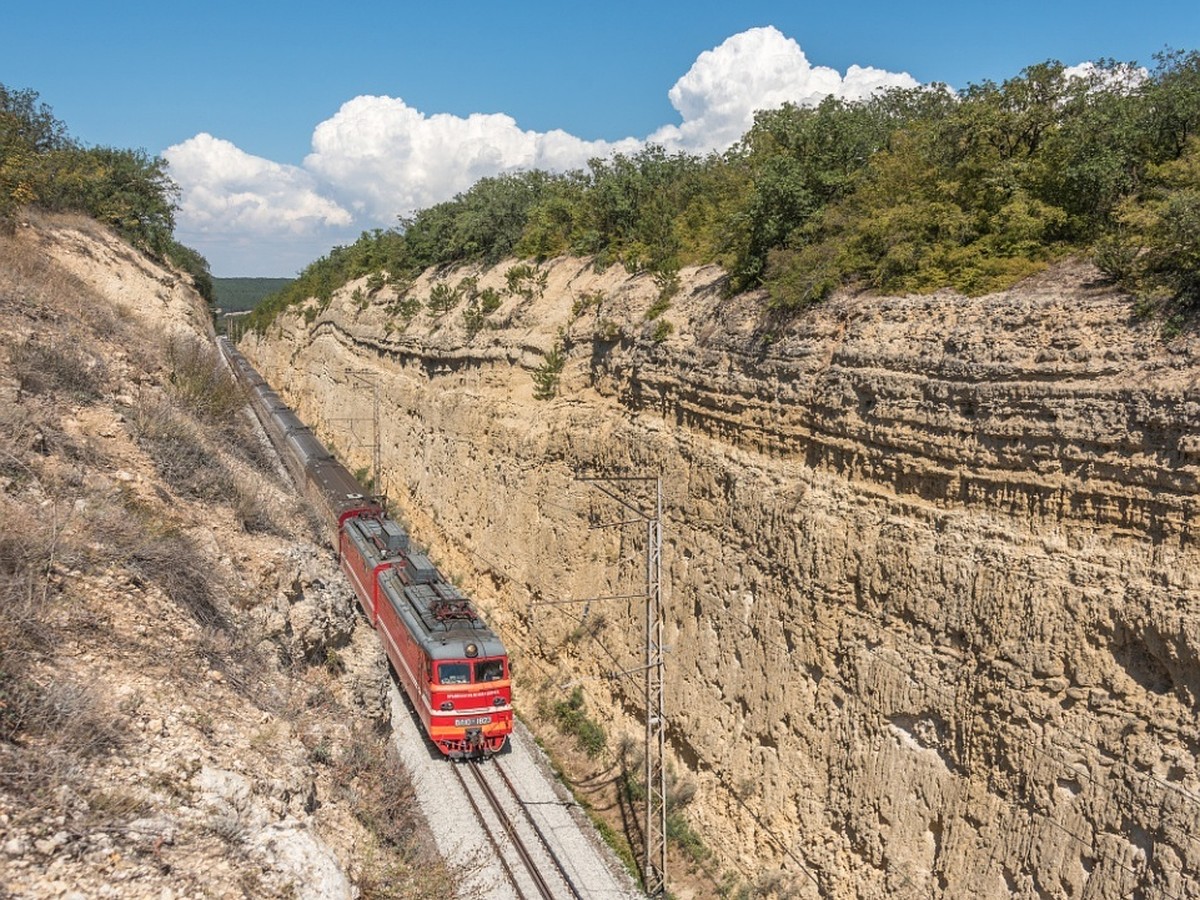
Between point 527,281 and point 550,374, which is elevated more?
point 527,281

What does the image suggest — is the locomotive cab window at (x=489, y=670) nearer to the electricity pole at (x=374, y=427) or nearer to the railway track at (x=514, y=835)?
the railway track at (x=514, y=835)

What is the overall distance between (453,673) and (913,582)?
8593 mm

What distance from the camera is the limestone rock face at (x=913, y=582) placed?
30.8 ft

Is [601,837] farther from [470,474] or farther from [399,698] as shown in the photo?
[470,474]

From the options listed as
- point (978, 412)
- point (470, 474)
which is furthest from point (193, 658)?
point (470, 474)

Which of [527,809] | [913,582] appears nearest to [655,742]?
[527,809]

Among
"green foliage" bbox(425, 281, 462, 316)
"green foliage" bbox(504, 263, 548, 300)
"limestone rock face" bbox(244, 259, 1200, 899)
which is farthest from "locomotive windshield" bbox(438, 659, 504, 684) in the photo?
"green foliage" bbox(425, 281, 462, 316)

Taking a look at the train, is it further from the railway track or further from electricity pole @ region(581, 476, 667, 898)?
electricity pole @ region(581, 476, 667, 898)

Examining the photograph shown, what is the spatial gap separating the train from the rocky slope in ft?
9.96

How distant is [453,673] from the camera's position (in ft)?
52.1

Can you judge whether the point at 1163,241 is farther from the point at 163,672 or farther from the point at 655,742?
the point at 655,742

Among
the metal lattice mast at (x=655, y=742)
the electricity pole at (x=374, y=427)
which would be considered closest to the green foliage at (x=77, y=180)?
the electricity pole at (x=374, y=427)

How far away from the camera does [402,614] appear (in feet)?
58.0

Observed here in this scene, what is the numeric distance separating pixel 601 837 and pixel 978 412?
9.93 meters
